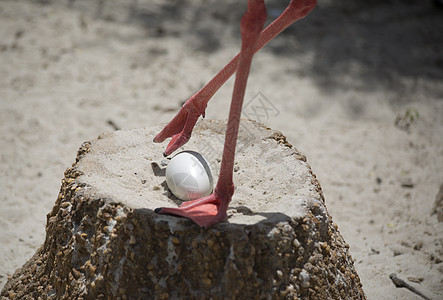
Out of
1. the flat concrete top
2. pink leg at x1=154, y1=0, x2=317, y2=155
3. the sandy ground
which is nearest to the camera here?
the flat concrete top

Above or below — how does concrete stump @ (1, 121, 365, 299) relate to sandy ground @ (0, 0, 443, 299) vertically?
below

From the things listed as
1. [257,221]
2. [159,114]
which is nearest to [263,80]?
[159,114]

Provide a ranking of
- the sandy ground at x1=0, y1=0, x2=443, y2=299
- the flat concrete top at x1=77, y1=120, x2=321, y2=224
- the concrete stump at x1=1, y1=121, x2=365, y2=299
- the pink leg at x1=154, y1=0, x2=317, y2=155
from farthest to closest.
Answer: the sandy ground at x1=0, y1=0, x2=443, y2=299
the pink leg at x1=154, y1=0, x2=317, y2=155
the flat concrete top at x1=77, y1=120, x2=321, y2=224
the concrete stump at x1=1, y1=121, x2=365, y2=299

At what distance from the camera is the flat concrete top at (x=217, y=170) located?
2185 mm

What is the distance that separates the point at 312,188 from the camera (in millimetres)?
2301

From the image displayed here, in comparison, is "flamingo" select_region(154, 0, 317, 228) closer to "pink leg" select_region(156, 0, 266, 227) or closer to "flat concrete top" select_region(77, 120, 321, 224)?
"pink leg" select_region(156, 0, 266, 227)

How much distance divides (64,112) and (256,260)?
2968mm

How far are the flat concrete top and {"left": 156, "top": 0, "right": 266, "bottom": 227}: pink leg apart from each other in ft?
0.32

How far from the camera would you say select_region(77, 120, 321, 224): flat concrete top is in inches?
86.0

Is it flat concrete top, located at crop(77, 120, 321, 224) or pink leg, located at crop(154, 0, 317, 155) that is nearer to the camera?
flat concrete top, located at crop(77, 120, 321, 224)

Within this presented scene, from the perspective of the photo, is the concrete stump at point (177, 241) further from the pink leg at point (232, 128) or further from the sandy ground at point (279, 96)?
the sandy ground at point (279, 96)

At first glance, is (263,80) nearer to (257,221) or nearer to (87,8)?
(87,8)

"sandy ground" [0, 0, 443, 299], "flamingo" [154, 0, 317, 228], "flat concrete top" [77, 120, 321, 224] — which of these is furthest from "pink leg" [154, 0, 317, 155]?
"sandy ground" [0, 0, 443, 299]

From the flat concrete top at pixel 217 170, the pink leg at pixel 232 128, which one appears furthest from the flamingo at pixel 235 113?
the flat concrete top at pixel 217 170
